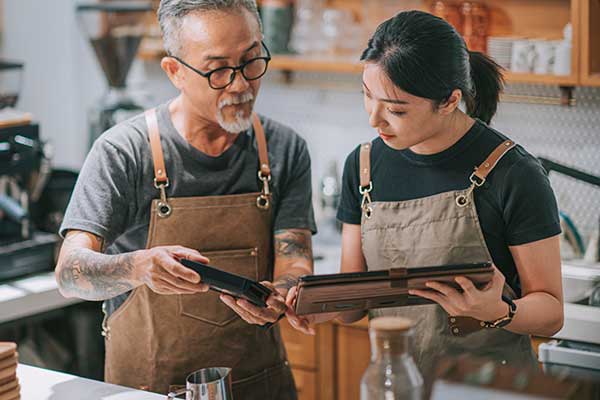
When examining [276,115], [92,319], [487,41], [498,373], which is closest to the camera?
[498,373]

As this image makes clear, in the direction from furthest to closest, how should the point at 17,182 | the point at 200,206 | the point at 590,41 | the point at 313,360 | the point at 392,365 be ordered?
the point at 17,182 < the point at 313,360 < the point at 590,41 < the point at 200,206 < the point at 392,365

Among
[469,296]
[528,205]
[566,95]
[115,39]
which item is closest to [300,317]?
[469,296]

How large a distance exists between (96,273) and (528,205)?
38.4 inches

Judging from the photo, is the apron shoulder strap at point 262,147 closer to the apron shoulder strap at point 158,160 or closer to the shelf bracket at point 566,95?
the apron shoulder strap at point 158,160

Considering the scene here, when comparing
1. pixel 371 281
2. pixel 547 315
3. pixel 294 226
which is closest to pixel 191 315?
pixel 294 226

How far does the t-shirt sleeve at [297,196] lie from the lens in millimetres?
2402

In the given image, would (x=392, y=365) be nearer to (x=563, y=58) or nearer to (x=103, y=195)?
(x=103, y=195)

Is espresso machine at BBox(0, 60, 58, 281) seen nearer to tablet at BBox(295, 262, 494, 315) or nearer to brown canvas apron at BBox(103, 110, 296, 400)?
brown canvas apron at BBox(103, 110, 296, 400)

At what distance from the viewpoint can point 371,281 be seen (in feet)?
5.99

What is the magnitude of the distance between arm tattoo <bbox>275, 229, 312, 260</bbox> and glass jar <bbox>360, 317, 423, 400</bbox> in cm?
87

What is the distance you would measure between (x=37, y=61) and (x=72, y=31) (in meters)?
0.21

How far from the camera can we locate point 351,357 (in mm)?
3258

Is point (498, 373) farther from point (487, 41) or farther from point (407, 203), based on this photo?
point (487, 41)

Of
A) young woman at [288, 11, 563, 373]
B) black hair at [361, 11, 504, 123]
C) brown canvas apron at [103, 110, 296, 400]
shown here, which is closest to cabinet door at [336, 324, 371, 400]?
brown canvas apron at [103, 110, 296, 400]
